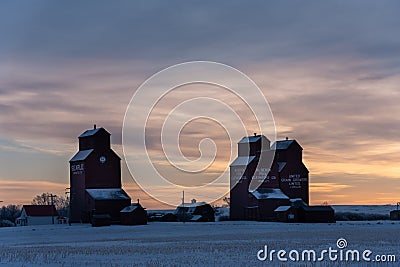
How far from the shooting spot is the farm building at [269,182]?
10175 cm

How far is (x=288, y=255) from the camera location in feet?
128

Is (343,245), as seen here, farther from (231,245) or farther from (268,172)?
(268,172)

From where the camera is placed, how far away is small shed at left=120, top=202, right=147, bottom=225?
Result: 9281 cm

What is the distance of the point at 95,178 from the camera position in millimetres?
98312

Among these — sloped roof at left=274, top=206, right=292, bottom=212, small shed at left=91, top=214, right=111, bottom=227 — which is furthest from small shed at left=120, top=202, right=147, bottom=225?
sloped roof at left=274, top=206, right=292, bottom=212

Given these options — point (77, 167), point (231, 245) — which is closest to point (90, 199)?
point (77, 167)

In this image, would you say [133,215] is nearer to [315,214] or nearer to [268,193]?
[268,193]

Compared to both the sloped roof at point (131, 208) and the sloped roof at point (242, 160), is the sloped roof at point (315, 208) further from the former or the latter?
the sloped roof at point (131, 208)

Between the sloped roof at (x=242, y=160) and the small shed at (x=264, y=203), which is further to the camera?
the sloped roof at (x=242, y=160)

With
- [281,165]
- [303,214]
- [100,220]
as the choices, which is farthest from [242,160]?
[100,220]

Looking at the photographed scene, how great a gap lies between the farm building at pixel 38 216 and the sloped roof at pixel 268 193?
103 feet

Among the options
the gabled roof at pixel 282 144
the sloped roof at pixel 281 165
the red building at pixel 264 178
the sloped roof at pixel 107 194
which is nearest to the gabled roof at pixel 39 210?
the sloped roof at pixel 107 194

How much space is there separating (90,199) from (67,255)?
5476 centimetres

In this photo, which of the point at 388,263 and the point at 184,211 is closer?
the point at 388,263
